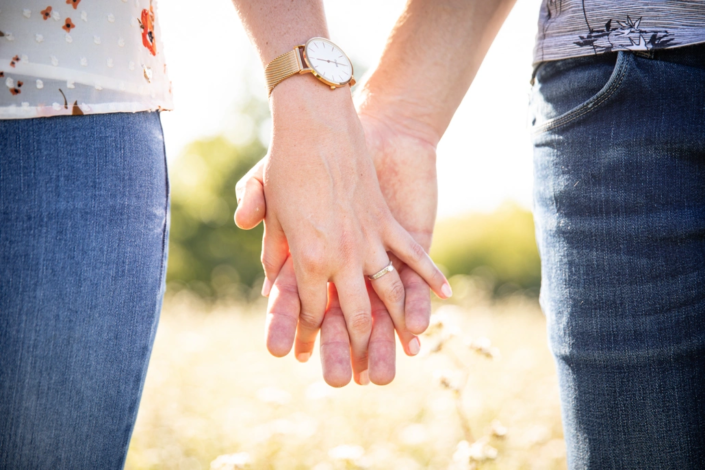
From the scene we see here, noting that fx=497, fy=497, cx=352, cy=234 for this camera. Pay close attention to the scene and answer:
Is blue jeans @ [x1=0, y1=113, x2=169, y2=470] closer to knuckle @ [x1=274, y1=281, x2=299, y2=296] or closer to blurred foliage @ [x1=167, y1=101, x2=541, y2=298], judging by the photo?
knuckle @ [x1=274, y1=281, x2=299, y2=296]

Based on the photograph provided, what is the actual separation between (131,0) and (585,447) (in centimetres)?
159

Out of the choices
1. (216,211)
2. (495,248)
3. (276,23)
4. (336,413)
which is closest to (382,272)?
(276,23)

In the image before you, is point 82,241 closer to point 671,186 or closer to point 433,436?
point 671,186

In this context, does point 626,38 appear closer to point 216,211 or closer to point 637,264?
point 637,264

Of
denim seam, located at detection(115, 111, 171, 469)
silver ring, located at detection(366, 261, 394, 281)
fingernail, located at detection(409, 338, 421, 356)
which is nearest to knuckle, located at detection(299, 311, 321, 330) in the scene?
silver ring, located at detection(366, 261, 394, 281)

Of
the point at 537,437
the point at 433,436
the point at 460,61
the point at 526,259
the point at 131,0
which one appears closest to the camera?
the point at 131,0

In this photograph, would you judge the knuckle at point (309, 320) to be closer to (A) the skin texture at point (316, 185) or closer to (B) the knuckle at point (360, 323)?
(A) the skin texture at point (316, 185)

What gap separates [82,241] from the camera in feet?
3.38

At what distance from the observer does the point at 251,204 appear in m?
1.51

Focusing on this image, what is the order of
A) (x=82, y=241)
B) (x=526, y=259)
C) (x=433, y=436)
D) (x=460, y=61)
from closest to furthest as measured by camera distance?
(x=82, y=241)
(x=460, y=61)
(x=433, y=436)
(x=526, y=259)

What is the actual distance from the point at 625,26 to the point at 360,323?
1095mm

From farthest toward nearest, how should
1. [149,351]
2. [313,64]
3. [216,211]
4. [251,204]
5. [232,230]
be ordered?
[216,211] → [232,230] → [251,204] → [313,64] → [149,351]

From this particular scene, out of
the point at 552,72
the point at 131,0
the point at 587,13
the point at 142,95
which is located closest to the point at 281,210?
the point at 142,95

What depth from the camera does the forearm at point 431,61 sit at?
Answer: 1851 mm
